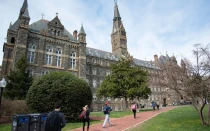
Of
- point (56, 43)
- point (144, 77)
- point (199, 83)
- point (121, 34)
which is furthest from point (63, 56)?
point (121, 34)

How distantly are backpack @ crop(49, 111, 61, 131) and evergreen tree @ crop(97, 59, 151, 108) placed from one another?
24.9m

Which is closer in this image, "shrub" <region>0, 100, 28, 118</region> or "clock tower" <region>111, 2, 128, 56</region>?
"shrub" <region>0, 100, 28, 118</region>

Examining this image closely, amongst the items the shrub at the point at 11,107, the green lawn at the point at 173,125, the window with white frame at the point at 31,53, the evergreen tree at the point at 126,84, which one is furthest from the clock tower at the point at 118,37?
the green lawn at the point at 173,125

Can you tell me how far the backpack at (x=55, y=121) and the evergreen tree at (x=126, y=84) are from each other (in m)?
24.9

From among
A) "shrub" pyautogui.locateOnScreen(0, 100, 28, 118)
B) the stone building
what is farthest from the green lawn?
the stone building

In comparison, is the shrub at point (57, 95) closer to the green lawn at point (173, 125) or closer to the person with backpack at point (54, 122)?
the green lawn at point (173, 125)

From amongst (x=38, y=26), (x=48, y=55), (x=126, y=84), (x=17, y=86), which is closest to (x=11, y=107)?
(x=17, y=86)

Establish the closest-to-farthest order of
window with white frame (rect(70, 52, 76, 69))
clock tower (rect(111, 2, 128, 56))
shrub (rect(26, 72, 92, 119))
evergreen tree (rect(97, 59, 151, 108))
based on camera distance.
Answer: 1. shrub (rect(26, 72, 92, 119))
2. evergreen tree (rect(97, 59, 151, 108))
3. window with white frame (rect(70, 52, 76, 69))
4. clock tower (rect(111, 2, 128, 56))

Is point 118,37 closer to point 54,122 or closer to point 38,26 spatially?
point 38,26

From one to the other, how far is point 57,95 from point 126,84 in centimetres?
1788

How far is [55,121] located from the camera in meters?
6.27

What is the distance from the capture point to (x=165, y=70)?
14281 mm

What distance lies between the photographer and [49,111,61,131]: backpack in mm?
6207

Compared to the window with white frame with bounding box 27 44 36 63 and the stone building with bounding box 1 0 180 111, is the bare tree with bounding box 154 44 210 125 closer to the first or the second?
the stone building with bounding box 1 0 180 111
